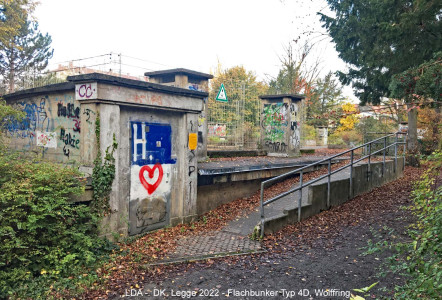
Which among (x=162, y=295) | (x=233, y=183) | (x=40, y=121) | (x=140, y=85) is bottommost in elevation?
(x=162, y=295)

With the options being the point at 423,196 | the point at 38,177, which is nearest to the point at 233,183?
the point at 38,177

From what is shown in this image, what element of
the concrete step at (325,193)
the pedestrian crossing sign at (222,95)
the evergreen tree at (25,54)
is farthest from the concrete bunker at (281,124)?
the evergreen tree at (25,54)

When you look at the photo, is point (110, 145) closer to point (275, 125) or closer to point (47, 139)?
point (47, 139)

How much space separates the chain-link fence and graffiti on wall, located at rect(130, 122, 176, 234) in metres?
5.05

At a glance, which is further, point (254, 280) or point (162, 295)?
point (254, 280)

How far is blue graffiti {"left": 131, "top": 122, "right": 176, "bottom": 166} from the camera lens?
20.7 feet

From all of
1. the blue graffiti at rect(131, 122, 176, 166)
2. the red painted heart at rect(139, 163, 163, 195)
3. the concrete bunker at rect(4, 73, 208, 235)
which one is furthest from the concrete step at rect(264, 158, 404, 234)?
the blue graffiti at rect(131, 122, 176, 166)

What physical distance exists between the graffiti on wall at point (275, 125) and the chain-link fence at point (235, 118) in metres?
0.35

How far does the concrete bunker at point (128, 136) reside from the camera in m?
5.66

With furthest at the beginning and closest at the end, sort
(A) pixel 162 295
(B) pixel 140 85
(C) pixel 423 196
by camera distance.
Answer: (B) pixel 140 85 < (A) pixel 162 295 < (C) pixel 423 196

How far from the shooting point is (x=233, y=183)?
364 inches

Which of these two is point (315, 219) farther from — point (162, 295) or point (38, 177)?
point (38, 177)

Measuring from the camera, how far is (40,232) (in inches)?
183

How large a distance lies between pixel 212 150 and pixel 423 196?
28.6 feet
